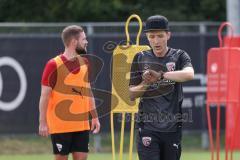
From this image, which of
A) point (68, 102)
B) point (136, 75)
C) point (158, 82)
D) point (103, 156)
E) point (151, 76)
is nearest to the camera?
point (151, 76)

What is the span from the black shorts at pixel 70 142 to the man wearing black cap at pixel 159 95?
1.71 metres

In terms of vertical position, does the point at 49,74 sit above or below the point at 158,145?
above

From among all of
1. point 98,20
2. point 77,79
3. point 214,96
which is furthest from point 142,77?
point 98,20

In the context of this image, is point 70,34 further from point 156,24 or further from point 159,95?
point 159,95

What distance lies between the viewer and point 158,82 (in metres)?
7.83

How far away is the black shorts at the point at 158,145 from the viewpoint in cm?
784

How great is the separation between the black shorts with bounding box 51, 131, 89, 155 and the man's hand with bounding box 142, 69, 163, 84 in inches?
80.5

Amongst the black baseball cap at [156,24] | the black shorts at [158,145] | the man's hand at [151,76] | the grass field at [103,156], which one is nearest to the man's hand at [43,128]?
the black shorts at [158,145]

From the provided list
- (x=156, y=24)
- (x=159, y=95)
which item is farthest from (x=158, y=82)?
(x=156, y=24)

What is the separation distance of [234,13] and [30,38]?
4.33 m

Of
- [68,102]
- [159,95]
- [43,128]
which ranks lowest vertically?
[43,128]

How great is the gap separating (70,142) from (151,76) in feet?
7.34

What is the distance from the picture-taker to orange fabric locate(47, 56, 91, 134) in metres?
9.41

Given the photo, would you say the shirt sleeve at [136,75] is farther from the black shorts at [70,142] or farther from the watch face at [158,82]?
the black shorts at [70,142]
